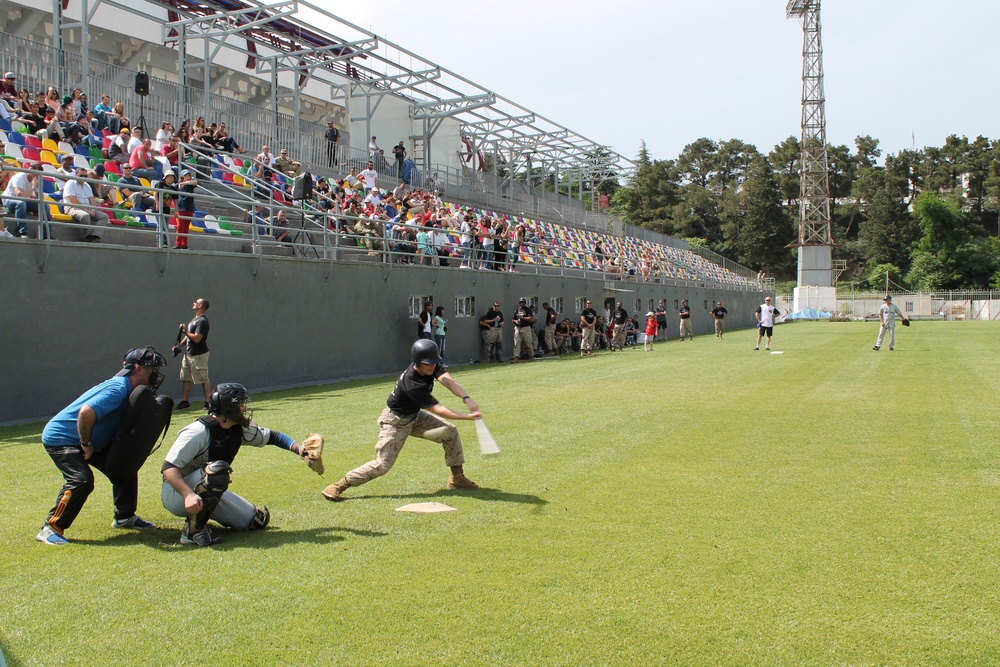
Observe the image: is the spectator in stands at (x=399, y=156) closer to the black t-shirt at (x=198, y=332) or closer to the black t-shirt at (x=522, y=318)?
the black t-shirt at (x=522, y=318)

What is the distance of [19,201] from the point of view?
43.5ft

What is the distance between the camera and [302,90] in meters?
33.7

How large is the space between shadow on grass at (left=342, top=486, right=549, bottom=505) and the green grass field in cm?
4

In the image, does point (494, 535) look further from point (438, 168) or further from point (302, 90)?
point (438, 168)

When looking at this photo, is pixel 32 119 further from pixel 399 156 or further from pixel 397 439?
pixel 399 156

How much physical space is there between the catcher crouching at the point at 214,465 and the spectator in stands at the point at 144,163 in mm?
13007

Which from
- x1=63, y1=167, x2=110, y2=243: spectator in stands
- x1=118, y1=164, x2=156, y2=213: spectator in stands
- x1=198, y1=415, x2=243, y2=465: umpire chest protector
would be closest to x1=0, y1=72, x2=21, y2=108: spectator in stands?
x1=118, y1=164, x2=156, y2=213: spectator in stands

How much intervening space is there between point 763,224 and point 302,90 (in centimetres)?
6462

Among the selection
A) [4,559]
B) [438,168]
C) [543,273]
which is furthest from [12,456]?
[438,168]

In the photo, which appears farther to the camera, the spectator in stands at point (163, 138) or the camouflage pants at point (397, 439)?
the spectator in stands at point (163, 138)

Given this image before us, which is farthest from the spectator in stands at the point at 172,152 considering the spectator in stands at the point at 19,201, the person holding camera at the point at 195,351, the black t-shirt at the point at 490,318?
the black t-shirt at the point at 490,318

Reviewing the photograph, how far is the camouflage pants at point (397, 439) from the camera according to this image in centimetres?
773

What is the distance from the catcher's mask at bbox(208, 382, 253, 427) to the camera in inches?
246

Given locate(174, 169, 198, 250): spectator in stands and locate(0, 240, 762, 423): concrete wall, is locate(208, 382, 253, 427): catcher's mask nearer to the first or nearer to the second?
locate(0, 240, 762, 423): concrete wall
